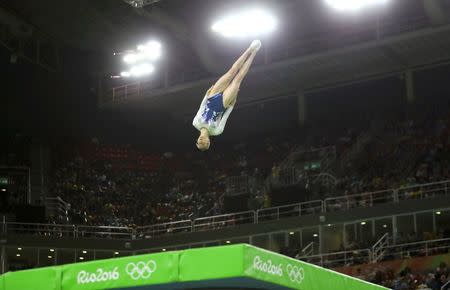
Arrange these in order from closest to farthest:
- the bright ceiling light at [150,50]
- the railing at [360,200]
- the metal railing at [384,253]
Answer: the metal railing at [384,253] → the railing at [360,200] → the bright ceiling light at [150,50]

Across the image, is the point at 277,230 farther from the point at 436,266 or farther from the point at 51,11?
the point at 51,11

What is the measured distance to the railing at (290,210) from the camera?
2795 centimetres

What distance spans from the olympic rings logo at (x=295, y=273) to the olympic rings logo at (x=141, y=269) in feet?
4.06

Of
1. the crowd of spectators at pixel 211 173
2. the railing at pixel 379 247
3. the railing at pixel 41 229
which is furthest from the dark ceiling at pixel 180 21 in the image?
the railing at pixel 379 247

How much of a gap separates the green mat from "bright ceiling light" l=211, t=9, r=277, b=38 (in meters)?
19.5

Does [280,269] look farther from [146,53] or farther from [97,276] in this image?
[146,53]

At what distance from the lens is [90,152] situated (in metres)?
33.9

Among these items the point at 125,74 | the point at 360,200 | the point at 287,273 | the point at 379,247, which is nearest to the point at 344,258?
the point at 379,247

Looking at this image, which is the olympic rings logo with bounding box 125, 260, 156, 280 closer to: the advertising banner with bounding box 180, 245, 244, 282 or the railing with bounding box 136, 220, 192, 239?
the advertising banner with bounding box 180, 245, 244, 282

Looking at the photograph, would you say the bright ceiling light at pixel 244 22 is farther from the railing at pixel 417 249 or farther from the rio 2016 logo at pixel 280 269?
the rio 2016 logo at pixel 280 269

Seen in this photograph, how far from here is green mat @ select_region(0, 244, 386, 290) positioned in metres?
7.02

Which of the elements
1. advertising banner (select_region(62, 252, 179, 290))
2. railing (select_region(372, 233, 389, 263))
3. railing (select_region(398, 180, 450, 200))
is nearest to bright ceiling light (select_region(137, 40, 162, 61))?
railing (select_region(398, 180, 450, 200))

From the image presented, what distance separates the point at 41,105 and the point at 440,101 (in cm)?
1562

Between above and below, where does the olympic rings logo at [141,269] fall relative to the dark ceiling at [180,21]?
below
